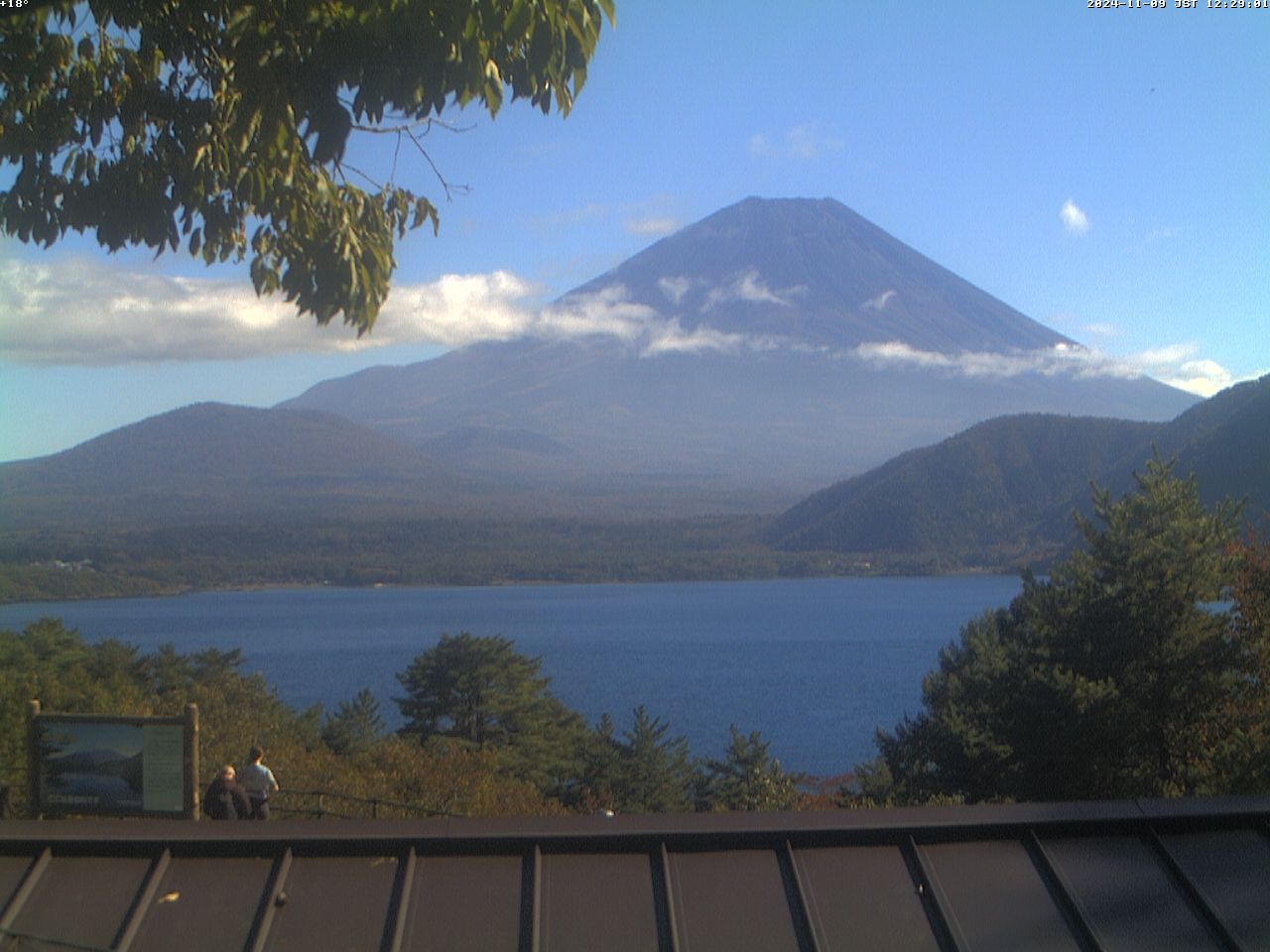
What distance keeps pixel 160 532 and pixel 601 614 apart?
26.6 metres

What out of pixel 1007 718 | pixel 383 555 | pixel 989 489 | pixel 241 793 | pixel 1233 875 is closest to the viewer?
pixel 1233 875

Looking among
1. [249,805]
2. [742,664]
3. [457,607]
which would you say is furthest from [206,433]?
[249,805]

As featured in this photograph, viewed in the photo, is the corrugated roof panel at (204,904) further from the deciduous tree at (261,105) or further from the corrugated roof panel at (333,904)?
the deciduous tree at (261,105)

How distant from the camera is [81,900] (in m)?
4.14

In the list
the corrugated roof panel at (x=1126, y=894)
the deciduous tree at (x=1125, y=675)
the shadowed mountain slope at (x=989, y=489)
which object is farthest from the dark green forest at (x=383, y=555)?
the corrugated roof panel at (x=1126, y=894)

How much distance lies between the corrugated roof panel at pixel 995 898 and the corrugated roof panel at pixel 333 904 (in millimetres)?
1890

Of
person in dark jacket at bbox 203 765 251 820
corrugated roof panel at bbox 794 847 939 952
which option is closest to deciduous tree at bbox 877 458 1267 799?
person in dark jacket at bbox 203 765 251 820

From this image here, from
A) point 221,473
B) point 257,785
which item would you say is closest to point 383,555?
point 221,473

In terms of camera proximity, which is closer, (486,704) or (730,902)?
(730,902)

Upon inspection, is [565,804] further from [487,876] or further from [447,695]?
[487,876]

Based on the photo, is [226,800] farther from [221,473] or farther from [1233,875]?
[221,473]

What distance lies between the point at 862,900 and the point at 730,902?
0.45 m

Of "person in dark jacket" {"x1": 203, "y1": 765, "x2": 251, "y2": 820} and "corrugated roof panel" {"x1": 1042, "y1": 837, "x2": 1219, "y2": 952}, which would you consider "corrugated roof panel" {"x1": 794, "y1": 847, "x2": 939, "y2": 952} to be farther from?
"person in dark jacket" {"x1": 203, "y1": 765, "x2": 251, "y2": 820}

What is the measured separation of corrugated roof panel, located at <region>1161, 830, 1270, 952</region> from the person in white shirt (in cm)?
684
